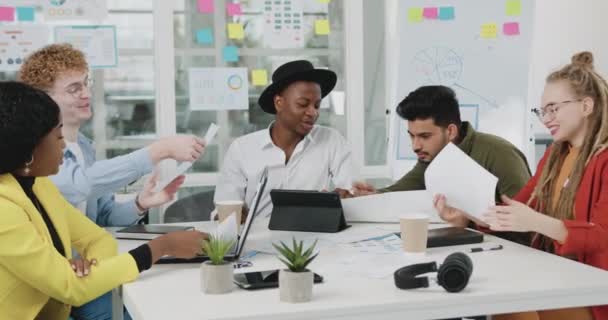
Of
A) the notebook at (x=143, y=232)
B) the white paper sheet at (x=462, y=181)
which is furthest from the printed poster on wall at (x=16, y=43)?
the white paper sheet at (x=462, y=181)

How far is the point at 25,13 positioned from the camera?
3.80m

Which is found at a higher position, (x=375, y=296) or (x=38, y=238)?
(x=38, y=238)

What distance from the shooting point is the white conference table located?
147cm

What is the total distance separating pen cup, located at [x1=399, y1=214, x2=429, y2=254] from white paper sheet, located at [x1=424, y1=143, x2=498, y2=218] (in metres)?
0.23

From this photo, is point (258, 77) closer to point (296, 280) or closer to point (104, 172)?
point (104, 172)

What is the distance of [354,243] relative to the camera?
2195 millimetres

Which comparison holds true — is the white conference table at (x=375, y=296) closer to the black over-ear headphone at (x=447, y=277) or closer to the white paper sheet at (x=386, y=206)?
the black over-ear headphone at (x=447, y=277)

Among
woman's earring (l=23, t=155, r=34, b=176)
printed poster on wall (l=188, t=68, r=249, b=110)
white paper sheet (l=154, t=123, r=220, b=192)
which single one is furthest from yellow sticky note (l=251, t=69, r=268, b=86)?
woman's earring (l=23, t=155, r=34, b=176)

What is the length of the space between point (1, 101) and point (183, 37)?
95.7 inches

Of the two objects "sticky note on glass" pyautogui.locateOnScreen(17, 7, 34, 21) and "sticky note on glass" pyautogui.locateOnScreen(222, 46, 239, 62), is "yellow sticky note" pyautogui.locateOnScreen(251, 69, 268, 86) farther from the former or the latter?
"sticky note on glass" pyautogui.locateOnScreen(17, 7, 34, 21)

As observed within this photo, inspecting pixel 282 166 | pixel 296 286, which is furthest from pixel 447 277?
pixel 282 166

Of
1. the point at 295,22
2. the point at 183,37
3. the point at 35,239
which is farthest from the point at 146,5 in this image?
the point at 35,239

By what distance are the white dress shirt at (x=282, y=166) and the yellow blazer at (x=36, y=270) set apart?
1180 mm

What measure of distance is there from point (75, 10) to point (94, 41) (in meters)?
0.18
